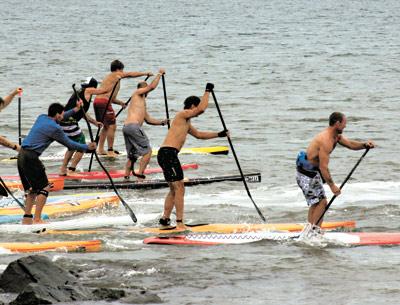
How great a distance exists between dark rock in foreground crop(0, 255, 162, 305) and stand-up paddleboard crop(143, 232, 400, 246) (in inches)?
120

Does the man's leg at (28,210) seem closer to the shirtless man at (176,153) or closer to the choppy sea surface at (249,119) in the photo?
the choppy sea surface at (249,119)

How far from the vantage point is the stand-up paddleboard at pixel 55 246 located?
15141 millimetres

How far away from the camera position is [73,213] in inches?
731

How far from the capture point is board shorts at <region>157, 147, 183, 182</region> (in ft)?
53.5

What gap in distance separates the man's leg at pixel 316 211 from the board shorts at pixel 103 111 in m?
7.89

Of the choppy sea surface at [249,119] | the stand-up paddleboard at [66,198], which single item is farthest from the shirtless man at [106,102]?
the stand-up paddleboard at [66,198]

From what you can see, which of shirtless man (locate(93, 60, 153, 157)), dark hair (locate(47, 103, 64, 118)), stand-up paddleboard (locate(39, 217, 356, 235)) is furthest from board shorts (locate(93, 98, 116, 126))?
dark hair (locate(47, 103, 64, 118))

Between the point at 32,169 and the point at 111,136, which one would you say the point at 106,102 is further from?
the point at 32,169

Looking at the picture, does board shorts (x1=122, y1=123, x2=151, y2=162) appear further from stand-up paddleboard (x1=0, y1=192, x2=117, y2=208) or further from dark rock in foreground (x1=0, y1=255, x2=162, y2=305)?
dark rock in foreground (x1=0, y1=255, x2=162, y2=305)

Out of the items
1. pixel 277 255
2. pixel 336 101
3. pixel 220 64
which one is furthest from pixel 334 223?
pixel 220 64

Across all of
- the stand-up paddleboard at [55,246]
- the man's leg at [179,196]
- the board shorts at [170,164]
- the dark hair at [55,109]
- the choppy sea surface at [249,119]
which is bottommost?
the choppy sea surface at [249,119]

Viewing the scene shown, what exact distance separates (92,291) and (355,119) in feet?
71.1

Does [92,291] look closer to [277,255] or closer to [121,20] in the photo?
[277,255]

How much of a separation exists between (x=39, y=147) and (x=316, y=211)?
412 centimetres
